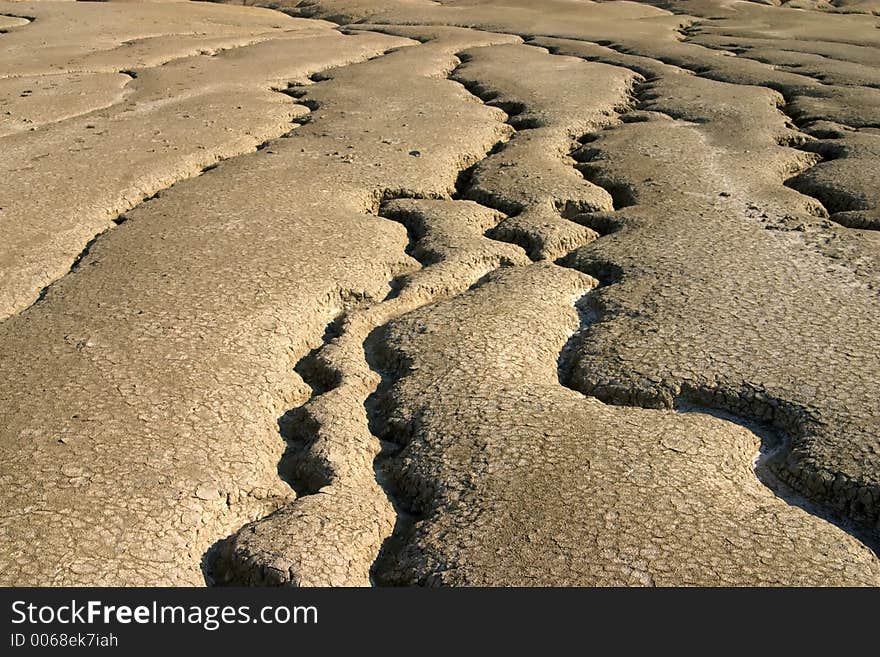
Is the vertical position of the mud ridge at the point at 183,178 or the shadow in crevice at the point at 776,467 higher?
the shadow in crevice at the point at 776,467

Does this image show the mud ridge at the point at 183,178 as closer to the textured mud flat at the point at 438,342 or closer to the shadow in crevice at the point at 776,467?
the textured mud flat at the point at 438,342

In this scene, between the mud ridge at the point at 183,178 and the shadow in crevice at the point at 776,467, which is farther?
the mud ridge at the point at 183,178

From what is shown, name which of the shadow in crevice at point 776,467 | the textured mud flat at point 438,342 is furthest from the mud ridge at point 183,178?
the shadow in crevice at point 776,467

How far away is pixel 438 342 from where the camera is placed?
2562mm

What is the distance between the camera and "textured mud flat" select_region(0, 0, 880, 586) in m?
1.79

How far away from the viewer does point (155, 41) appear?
321 inches

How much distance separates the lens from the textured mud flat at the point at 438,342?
1.79m

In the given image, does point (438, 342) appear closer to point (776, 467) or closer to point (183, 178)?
point (776, 467)

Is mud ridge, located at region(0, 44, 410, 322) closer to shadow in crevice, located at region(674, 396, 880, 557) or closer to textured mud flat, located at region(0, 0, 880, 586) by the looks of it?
textured mud flat, located at region(0, 0, 880, 586)

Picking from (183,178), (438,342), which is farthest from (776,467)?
(183,178)

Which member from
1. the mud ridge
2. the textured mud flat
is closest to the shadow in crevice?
the textured mud flat

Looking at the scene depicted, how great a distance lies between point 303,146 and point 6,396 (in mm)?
2634

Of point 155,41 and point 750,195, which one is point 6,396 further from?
point 155,41

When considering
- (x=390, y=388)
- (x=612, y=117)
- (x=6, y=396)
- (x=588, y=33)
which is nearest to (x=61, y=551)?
(x=6, y=396)
